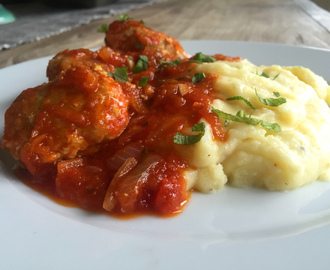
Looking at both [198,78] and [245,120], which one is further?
[198,78]

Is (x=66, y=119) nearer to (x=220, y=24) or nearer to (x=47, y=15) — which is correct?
(x=220, y=24)

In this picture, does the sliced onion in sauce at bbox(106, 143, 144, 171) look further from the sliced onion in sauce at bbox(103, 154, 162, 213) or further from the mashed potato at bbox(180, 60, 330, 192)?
the mashed potato at bbox(180, 60, 330, 192)

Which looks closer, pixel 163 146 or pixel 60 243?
pixel 60 243

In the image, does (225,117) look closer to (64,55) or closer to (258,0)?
(64,55)

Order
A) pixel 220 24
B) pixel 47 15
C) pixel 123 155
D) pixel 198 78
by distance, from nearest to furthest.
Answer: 1. pixel 123 155
2. pixel 198 78
3. pixel 220 24
4. pixel 47 15

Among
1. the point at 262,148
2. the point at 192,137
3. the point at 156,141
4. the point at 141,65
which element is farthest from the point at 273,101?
the point at 141,65

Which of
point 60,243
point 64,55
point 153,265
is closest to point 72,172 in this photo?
point 60,243
